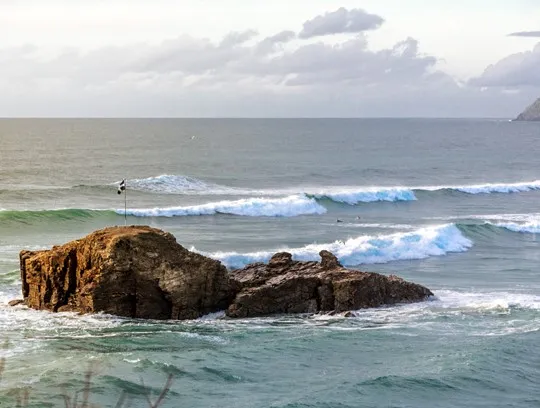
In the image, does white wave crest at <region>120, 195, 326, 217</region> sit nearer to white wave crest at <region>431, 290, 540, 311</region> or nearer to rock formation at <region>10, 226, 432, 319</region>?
white wave crest at <region>431, 290, 540, 311</region>

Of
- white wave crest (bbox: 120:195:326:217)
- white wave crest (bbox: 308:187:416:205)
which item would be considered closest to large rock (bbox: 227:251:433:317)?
white wave crest (bbox: 120:195:326:217)

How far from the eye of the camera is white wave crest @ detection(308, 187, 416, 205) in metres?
63.7

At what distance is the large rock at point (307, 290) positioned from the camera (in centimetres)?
2653

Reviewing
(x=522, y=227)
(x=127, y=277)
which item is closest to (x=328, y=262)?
(x=127, y=277)

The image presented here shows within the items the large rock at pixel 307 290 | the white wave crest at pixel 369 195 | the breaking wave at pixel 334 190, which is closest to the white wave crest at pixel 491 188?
the breaking wave at pixel 334 190

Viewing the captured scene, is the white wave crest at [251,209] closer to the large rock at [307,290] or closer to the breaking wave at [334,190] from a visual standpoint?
the breaking wave at [334,190]

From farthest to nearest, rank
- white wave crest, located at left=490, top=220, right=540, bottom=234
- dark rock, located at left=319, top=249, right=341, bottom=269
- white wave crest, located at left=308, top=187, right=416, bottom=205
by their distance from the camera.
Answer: white wave crest, located at left=308, top=187, right=416, bottom=205, white wave crest, located at left=490, top=220, right=540, bottom=234, dark rock, located at left=319, top=249, right=341, bottom=269

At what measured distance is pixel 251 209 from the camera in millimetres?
56344

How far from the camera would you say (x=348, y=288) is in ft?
88.8

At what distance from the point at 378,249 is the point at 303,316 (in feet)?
47.7

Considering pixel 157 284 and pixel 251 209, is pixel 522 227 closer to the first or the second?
pixel 251 209

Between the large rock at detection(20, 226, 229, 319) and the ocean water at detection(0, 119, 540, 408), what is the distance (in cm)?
73

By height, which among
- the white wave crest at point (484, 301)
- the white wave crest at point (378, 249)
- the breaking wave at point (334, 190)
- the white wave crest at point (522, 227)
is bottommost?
the white wave crest at point (484, 301)

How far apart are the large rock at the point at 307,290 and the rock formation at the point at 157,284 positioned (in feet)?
0.10
